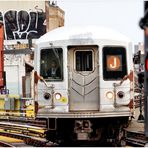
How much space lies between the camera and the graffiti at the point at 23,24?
6278cm

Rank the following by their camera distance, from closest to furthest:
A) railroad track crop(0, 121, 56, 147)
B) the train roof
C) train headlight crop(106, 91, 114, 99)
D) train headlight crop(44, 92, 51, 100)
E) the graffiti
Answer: train headlight crop(106, 91, 114, 99), train headlight crop(44, 92, 51, 100), the train roof, railroad track crop(0, 121, 56, 147), the graffiti

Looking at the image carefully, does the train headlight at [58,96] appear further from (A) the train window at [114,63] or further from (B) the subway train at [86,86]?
(A) the train window at [114,63]

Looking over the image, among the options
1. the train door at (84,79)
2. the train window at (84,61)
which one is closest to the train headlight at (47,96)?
the train door at (84,79)

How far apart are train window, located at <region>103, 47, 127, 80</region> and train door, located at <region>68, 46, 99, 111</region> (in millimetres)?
233

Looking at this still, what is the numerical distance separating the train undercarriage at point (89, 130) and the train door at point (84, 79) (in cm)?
37

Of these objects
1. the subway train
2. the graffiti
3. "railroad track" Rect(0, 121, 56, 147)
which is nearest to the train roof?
the subway train

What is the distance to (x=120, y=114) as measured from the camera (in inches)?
460

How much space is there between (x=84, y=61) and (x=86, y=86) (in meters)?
0.61

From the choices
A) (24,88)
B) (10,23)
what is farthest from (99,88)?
(10,23)

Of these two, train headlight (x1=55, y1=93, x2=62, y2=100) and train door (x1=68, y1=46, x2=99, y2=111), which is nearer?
train headlight (x1=55, y1=93, x2=62, y2=100)

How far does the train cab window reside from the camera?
1195cm

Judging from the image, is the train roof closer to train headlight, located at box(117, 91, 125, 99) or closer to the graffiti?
train headlight, located at box(117, 91, 125, 99)

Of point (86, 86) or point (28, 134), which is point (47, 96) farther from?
point (28, 134)

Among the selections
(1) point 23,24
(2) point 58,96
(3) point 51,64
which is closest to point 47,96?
(2) point 58,96
